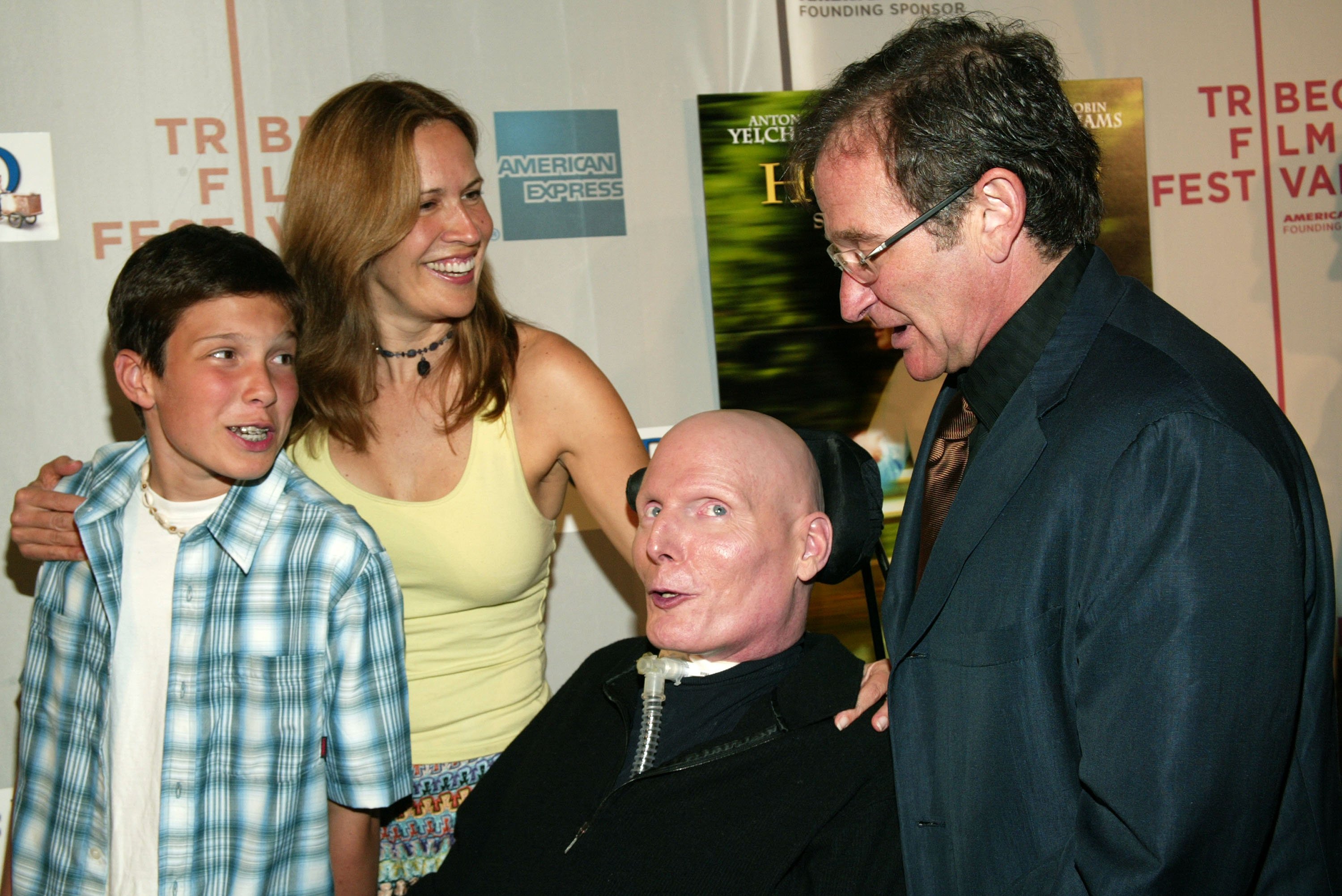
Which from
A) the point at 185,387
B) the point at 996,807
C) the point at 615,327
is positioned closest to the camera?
the point at 996,807

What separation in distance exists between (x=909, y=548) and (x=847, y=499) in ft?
0.82

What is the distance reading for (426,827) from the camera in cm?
215

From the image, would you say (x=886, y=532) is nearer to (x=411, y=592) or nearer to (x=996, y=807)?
(x=411, y=592)

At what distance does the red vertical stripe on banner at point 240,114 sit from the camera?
115 inches

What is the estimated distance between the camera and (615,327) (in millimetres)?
3209

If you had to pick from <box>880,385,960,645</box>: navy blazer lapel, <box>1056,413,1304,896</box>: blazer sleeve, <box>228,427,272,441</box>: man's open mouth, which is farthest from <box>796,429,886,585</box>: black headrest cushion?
<box>228,427,272,441</box>: man's open mouth

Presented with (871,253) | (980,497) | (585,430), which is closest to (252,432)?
(585,430)

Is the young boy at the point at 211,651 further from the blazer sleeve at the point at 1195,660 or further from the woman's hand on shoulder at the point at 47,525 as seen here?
the blazer sleeve at the point at 1195,660

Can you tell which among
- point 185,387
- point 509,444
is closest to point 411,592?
point 509,444

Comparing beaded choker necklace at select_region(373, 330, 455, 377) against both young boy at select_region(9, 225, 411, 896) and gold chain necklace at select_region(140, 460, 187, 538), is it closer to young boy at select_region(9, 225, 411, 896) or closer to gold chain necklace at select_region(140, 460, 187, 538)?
young boy at select_region(9, 225, 411, 896)

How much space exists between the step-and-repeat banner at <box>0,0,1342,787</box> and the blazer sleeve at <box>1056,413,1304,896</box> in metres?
2.17

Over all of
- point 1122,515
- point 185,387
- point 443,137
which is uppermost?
point 443,137

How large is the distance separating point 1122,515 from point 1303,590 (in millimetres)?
226

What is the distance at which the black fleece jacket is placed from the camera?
1.60 meters
